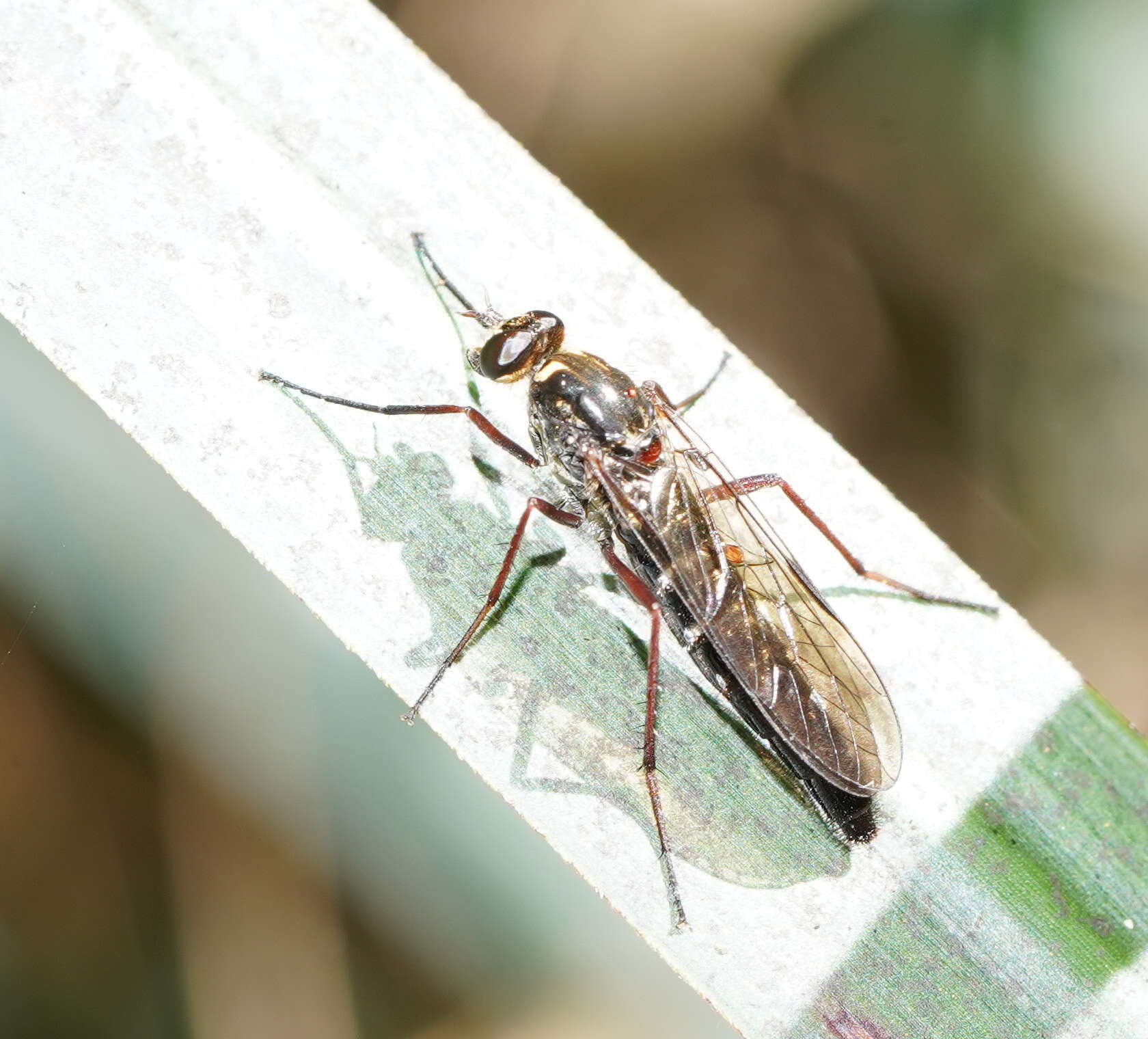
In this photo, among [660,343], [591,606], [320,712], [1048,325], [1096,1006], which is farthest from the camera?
[1048,325]

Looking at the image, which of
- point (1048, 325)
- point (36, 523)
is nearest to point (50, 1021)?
point (36, 523)

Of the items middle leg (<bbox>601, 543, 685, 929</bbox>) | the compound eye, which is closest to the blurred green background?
middle leg (<bbox>601, 543, 685, 929</bbox>)

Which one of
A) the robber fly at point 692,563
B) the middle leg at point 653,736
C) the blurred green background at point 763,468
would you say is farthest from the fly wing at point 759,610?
the blurred green background at point 763,468

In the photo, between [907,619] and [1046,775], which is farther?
[907,619]

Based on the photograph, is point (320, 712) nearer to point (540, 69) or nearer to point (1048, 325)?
point (540, 69)

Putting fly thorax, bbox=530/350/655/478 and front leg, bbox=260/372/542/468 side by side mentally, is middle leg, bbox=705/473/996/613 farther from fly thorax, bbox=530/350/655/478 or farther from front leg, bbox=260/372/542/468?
front leg, bbox=260/372/542/468

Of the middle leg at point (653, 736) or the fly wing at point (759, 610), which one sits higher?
the fly wing at point (759, 610)

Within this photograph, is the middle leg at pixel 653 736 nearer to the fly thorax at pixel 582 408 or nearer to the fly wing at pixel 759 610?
the fly wing at pixel 759 610
